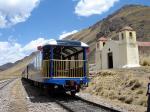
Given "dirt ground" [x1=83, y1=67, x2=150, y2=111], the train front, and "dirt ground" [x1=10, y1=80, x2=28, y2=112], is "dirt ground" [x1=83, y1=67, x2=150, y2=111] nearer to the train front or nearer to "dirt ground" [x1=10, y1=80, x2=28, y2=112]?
the train front

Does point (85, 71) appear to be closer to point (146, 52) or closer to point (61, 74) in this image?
point (61, 74)

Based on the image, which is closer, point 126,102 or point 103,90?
point 126,102

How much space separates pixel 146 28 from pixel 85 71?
450 feet

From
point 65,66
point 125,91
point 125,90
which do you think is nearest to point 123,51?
point 125,90

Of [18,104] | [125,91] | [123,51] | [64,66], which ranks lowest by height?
[18,104]

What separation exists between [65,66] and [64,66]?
0.24 ft

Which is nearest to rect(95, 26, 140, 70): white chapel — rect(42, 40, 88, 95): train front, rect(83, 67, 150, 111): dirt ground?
rect(83, 67, 150, 111): dirt ground

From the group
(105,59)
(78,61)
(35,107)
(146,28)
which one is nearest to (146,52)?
(105,59)

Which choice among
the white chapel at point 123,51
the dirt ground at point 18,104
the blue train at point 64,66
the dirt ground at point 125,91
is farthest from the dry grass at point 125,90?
the white chapel at point 123,51

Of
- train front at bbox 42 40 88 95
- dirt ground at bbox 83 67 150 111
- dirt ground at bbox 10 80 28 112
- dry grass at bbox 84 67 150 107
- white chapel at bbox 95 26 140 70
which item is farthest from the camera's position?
white chapel at bbox 95 26 140 70

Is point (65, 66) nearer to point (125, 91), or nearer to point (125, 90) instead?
point (125, 91)

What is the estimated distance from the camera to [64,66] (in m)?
19.3

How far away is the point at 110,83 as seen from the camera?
25.1 metres

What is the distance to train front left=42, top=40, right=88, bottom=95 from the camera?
18547 millimetres
